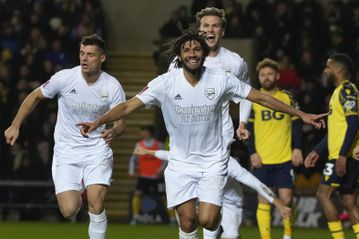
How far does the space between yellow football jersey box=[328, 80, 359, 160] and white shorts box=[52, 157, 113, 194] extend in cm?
263

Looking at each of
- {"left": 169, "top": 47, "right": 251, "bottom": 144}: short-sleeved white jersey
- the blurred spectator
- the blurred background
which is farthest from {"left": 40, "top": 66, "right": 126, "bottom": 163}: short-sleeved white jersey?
the blurred spectator

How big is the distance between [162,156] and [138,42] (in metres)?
12.7

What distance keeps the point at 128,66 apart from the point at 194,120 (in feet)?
45.6

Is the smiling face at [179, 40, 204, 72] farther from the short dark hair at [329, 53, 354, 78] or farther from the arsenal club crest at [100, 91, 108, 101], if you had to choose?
the short dark hair at [329, 53, 354, 78]

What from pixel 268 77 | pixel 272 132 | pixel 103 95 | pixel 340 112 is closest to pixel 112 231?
pixel 272 132

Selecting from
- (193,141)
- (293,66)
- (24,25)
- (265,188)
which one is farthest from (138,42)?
(193,141)

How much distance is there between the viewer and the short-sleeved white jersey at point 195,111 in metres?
9.70

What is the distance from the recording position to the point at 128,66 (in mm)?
23531

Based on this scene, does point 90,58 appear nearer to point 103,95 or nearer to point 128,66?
point 103,95

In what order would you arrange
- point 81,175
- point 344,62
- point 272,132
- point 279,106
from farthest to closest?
point 272,132, point 344,62, point 81,175, point 279,106

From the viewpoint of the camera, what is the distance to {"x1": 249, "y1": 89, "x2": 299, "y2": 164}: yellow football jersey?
1296 centimetres

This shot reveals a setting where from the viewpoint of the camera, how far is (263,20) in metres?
21.1

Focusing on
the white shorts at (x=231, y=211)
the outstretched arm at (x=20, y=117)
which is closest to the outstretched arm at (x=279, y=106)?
the white shorts at (x=231, y=211)

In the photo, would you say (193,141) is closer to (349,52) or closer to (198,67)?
(198,67)
